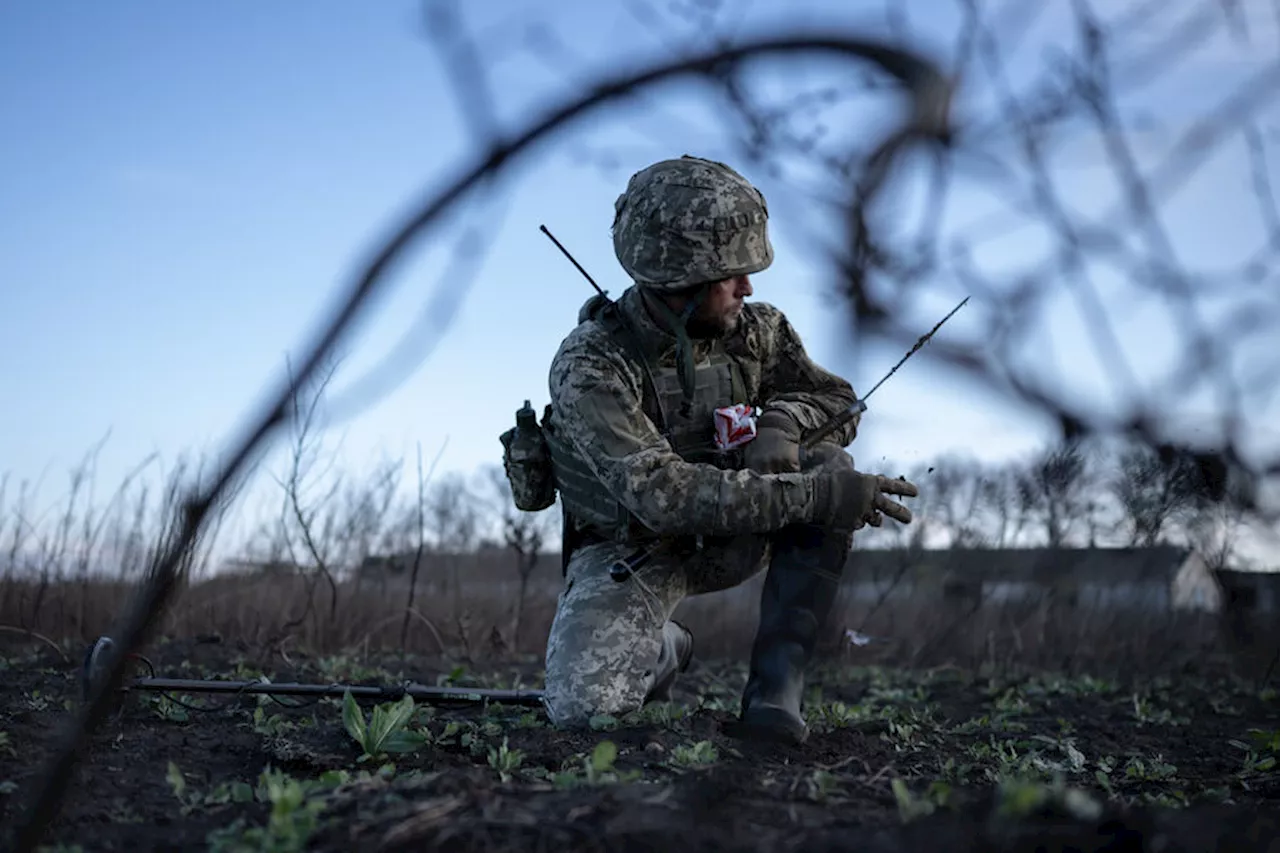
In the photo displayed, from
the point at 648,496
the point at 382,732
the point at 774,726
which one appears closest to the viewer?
the point at 382,732

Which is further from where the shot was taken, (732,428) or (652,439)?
(732,428)

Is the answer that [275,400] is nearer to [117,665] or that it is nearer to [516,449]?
[117,665]

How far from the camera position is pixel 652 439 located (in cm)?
370

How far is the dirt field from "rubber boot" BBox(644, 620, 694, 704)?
1.05 feet

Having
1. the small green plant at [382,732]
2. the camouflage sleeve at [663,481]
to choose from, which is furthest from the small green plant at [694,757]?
the camouflage sleeve at [663,481]

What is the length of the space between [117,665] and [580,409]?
8.93 ft

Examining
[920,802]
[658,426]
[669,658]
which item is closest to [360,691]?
[669,658]

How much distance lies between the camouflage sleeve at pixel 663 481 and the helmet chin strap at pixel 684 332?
25 cm

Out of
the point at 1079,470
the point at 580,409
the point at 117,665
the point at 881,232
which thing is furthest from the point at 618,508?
the point at 117,665

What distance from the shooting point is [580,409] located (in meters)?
3.72

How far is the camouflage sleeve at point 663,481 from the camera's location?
11.6 feet

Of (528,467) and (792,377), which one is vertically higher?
(792,377)

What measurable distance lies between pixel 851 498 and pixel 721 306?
0.75 m

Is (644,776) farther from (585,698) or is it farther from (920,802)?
(585,698)
